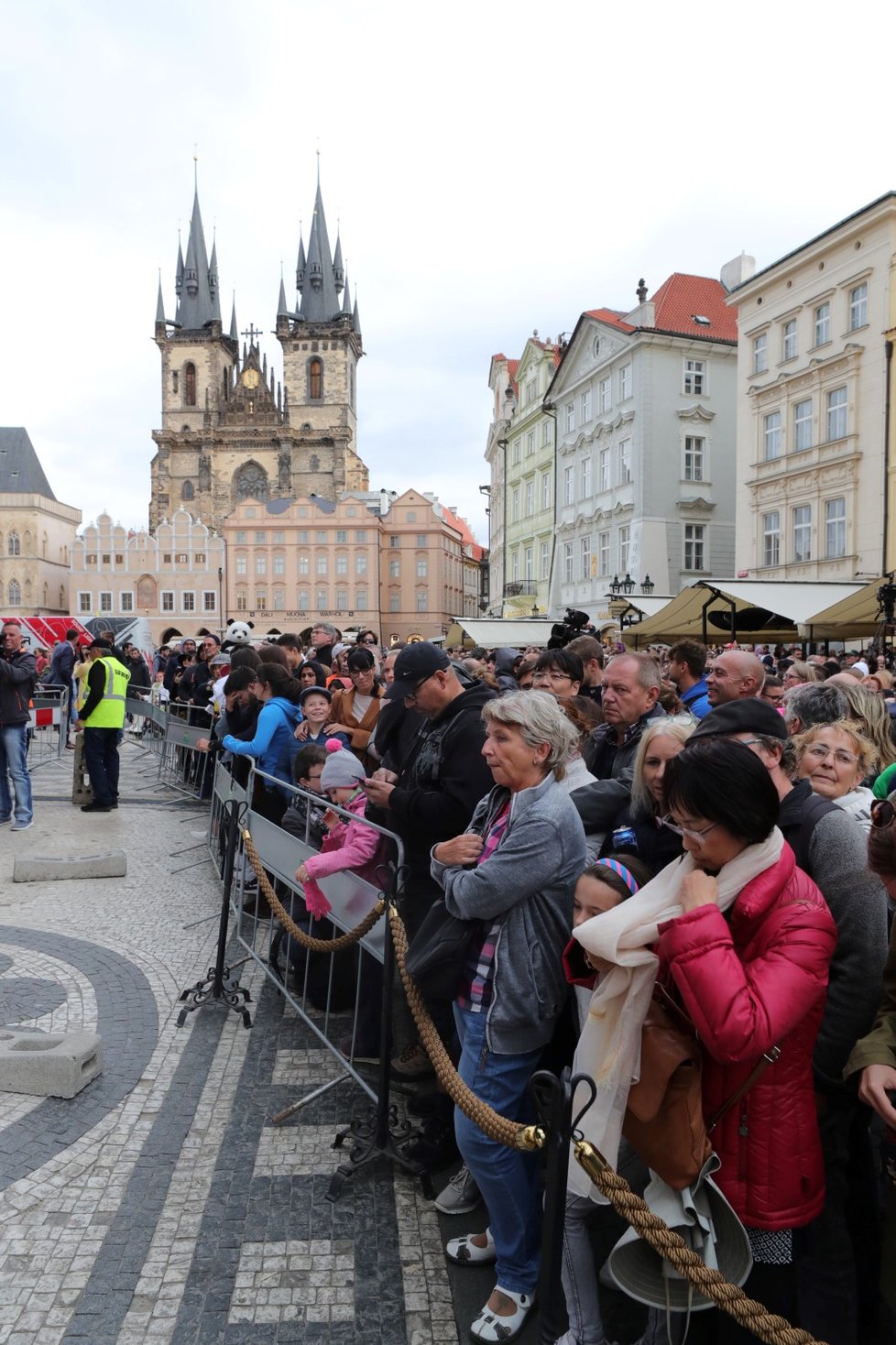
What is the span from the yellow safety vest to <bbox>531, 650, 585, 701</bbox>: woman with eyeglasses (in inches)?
264

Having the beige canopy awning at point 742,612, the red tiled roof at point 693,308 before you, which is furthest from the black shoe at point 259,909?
the red tiled roof at point 693,308

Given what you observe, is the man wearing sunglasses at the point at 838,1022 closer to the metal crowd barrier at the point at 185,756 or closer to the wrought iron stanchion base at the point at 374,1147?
the wrought iron stanchion base at the point at 374,1147

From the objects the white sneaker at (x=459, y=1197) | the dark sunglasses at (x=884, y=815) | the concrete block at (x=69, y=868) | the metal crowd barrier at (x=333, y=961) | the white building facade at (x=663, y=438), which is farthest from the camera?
the white building facade at (x=663, y=438)

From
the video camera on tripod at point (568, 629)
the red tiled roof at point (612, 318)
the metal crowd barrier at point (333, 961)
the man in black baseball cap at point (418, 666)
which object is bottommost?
the metal crowd barrier at point (333, 961)

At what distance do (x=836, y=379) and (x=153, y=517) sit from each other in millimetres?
71148

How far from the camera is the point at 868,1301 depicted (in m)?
2.54

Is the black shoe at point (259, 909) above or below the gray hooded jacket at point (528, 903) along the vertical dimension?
below

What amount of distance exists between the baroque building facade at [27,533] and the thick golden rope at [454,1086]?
3443 inches

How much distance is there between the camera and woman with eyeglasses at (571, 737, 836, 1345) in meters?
2.12

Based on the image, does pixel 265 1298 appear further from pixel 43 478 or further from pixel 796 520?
pixel 43 478

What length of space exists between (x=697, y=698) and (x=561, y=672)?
96cm

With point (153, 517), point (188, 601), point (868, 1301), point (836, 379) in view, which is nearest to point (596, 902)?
point (868, 1301)

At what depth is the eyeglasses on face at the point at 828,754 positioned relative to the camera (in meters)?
3.58

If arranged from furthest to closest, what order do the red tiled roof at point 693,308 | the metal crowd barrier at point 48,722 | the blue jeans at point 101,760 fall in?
the red tiled roof at point 693,308 → the metal crowd barrier at point 48,722 → the blue jeans at point 101,760
